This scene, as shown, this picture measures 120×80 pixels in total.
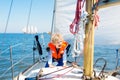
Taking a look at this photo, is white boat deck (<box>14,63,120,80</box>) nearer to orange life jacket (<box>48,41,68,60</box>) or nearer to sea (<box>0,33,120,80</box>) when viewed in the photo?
sea (<box>0,33,120,80</box>)

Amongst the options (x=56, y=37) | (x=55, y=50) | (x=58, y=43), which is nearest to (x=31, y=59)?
(x=55, y=50)

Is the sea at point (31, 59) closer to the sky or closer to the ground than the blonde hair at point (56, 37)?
closer to the ground

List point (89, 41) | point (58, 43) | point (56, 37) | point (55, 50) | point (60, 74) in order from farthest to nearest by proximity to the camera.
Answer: point (55, 50)
point (58, 43)
point (56, 37)
point (60, 74)
point (89, 41)

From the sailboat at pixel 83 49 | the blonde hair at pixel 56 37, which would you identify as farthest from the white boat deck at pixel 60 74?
the blonde hair at pixel 56 37

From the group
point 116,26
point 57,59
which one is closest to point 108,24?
point 116,26

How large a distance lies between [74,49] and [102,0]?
0.75 m

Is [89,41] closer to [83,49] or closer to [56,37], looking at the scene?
[83,49]

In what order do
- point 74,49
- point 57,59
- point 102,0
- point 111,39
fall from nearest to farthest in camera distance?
point 102,0 → point 74,49 → point 57,59 → point 111,39

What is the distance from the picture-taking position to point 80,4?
4.07 meters

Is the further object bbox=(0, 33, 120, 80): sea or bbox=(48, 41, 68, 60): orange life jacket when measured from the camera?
bbox=(0, 33, 120, 80): sea

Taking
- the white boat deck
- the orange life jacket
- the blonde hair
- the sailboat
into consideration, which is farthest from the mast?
the orange life jacket

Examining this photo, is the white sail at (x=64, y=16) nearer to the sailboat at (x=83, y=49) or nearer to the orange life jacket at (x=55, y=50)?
the orange life jacket at (x=55, y=50)

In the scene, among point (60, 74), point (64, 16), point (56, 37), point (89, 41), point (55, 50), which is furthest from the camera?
point (64, 16)

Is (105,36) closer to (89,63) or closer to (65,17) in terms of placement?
(65,17)
